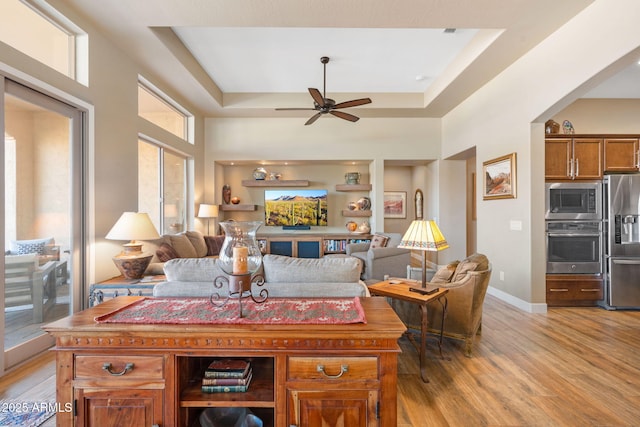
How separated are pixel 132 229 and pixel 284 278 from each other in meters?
1.93

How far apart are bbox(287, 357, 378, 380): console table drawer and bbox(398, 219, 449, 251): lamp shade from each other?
4.24ft

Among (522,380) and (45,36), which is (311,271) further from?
(45,36)

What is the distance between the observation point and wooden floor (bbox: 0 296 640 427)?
1.81m

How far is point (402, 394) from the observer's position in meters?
2.03

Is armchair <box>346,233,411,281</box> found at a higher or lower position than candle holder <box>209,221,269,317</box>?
lower

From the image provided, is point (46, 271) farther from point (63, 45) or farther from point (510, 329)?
point (510, 329)

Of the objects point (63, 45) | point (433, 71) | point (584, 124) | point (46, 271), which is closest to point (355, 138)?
point (433, 71)

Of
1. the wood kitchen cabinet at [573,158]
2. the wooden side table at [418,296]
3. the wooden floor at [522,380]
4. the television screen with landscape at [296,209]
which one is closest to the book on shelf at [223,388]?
the wooden floor at [522,380]

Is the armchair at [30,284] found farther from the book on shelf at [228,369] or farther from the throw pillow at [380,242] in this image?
the throw pillow at [380,242]

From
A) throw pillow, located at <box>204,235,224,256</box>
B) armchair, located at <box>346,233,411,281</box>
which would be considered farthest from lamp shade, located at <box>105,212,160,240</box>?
armchair, located at <box>346,233,411,281</box>

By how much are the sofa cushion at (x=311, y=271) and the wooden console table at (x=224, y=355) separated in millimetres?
619

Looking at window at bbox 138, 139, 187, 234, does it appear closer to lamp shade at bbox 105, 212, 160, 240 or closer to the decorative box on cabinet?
lamp shade at bbox 105, 212, 160, 240

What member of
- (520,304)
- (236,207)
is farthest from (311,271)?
(236,207)

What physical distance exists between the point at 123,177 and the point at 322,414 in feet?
11.6
